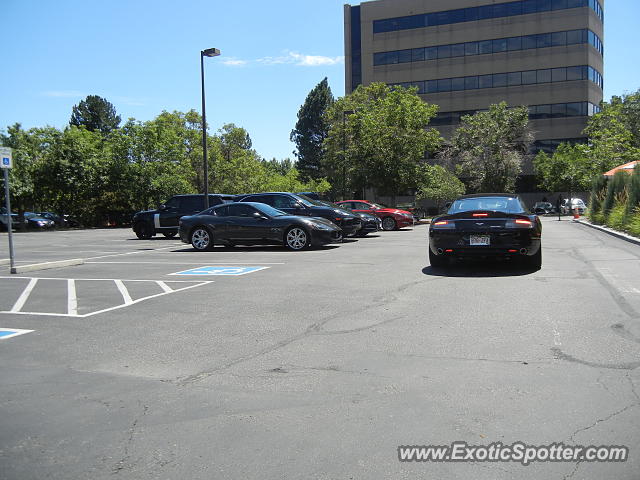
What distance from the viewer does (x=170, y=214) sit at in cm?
2284

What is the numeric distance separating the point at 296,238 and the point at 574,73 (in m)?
57.3

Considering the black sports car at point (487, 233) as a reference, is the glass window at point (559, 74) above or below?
above

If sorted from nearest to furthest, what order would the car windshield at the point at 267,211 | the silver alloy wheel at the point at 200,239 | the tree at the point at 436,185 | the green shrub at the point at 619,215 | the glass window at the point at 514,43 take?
the car windshield at the point at 267,211 < the silver alloy wheel at the point at 200,239 < the green shrub at the point at 619,215 < the tree at the point at 436,185 < the glass window at the point at 514,43

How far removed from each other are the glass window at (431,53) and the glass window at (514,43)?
27.4ft

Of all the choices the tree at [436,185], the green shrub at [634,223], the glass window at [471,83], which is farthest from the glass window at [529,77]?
the green shrub at [634,223]

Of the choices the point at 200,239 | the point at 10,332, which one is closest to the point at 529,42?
the point at 200,239

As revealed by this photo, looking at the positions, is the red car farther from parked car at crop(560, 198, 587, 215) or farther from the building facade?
the building facade

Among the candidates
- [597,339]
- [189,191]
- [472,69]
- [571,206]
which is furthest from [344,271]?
[472,69]

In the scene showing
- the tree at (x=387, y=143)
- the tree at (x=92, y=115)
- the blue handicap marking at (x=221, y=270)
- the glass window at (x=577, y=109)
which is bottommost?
the blue handicap marking at (x=221, y=270)

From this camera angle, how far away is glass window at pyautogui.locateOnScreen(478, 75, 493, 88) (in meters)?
64.0

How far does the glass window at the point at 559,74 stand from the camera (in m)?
61.3

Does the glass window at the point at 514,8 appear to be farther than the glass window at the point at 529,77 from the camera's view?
No

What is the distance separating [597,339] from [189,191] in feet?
142

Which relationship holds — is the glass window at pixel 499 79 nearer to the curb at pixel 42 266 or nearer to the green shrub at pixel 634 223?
the green shrub at pixel 634 223
